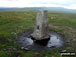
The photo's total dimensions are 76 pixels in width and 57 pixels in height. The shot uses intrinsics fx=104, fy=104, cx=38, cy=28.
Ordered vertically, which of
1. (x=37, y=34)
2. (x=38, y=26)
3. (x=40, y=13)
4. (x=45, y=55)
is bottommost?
(x=45, y=55)

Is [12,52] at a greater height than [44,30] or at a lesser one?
lesser

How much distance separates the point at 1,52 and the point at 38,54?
6.46 m

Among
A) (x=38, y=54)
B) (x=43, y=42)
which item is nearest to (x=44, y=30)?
(x=43, y=42)

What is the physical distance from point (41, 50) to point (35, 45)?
8.95ft

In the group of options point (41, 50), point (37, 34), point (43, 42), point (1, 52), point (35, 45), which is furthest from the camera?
point (37, 34)

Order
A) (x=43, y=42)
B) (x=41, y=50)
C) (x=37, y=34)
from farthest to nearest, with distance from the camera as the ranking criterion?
1. (x=37, y=34)
2. (x=43, y=42)
3. (x=41, y=50)

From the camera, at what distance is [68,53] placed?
60.7 ft

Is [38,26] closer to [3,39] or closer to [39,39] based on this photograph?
[39,39]

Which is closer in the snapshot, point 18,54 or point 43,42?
point 18,54

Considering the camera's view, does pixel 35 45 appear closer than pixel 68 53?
No

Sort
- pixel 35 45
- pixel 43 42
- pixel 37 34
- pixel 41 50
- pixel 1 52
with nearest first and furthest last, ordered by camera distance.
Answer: pixel 1 52 → pixel 41 50 → pixel 35 45 → pixel 43 42 → pixel 37 34

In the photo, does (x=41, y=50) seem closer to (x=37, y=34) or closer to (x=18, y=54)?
(x=18, y=54)

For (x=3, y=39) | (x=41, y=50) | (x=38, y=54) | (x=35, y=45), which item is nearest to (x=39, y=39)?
(x=35, y=45)

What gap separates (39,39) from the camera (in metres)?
25.0
